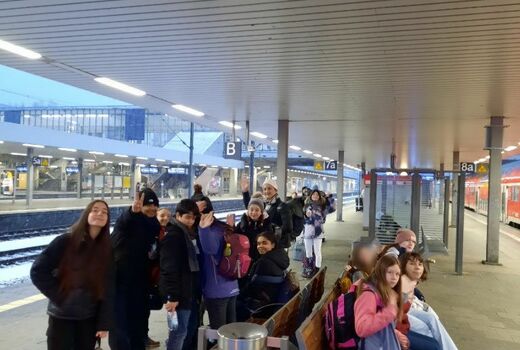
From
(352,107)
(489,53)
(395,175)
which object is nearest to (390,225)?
(395,175)

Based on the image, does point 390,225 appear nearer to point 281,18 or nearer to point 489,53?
point 489,53

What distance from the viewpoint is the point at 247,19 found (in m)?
5.31

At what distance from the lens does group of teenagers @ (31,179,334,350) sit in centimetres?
310

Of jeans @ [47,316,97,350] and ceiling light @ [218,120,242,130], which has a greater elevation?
ceiling light @ [218,120,242,130]

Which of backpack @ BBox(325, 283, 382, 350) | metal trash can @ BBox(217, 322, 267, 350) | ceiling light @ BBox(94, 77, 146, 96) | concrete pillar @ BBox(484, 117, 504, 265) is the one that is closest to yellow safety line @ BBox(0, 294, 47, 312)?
ceiling light @ BBox(94, 77, 146, 96)

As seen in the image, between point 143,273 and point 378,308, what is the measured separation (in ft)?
7.07

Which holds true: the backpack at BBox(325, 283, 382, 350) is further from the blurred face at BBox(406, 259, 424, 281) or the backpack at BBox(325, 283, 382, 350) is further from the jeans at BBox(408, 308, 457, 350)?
the jeans at BBox(408, 308, 457, 350)

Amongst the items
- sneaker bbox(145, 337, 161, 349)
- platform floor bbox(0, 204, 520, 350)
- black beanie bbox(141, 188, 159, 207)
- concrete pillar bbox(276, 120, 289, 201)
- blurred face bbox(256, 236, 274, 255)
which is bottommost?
platform floor bbox(0, 204, 520, 350)

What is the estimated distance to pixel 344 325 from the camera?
10.3ft

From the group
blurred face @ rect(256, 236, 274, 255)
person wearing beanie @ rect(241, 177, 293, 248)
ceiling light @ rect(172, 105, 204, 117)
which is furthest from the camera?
ceiling light @ rect(172, 105, 204, 117)

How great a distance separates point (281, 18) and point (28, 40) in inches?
145

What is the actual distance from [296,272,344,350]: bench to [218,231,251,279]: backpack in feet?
2.58

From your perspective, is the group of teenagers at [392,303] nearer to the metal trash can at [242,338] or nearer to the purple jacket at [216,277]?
the metal trash can at [242,338]

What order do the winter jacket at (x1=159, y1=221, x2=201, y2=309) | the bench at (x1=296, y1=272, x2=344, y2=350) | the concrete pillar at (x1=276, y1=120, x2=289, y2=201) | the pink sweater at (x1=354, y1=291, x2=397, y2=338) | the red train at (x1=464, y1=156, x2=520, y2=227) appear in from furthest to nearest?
the red train at (x1=464, y1=156, x2=520, y2=227) → the concrete pillar at (x1=276, y1=120, x2=289, y2=201) → the winter jacket at (x1=159, y1=221, x2=201, y2=309) → the pink sweater at (x1=354, y1=291, x2=397, y2=338) → the bench at (x1=296, y1=272, x2=344, y2=350)
